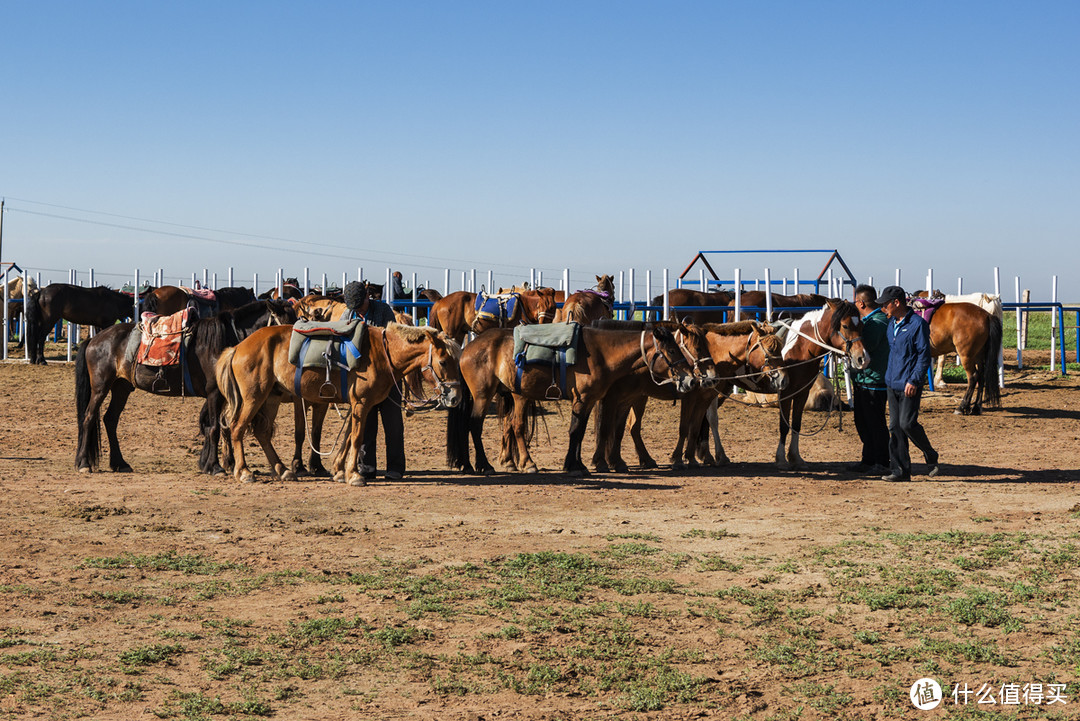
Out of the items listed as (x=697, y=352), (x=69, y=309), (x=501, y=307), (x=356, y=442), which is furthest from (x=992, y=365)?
(x=69, y=309)

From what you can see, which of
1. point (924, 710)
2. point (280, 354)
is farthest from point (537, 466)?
point (924, 710)

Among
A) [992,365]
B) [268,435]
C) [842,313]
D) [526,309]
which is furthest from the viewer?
[526,309]

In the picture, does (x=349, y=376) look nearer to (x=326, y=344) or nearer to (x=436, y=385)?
(x=326, y=344)

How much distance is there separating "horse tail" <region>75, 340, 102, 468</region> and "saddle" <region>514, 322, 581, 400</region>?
4.30 m

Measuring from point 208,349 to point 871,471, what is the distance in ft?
22.6

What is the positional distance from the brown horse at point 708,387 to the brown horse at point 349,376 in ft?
6.95

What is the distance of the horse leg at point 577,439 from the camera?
1072cm

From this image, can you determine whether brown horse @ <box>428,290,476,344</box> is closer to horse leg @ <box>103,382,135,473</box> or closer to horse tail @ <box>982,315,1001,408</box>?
horse leg @ <box>103,382,135,473</box>

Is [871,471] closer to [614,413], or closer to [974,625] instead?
[614,413]

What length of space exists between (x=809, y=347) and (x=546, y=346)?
289cm

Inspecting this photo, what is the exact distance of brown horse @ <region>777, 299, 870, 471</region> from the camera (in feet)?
35.9

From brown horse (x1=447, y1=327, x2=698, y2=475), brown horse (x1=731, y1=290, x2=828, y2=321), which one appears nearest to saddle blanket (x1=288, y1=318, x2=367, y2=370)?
brown horse (x1=447, y1=327, x2=698, y2=475)

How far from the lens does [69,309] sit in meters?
23.2

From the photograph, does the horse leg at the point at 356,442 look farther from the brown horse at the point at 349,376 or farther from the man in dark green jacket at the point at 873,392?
the man in dark green jacket at the point at 873,392
